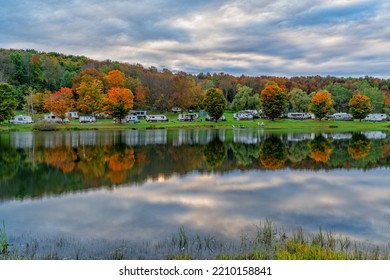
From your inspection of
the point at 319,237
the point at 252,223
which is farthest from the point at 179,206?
the point at 319,237

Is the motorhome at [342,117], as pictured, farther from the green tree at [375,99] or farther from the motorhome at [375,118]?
the green tree at [375,99]

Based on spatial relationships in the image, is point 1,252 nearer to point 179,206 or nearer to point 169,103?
point 179,206

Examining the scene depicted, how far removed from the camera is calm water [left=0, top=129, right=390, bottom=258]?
1404 cm

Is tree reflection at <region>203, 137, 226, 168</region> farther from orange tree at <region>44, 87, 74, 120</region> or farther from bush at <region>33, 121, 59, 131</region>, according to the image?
orange tree at <region>44, 87, 74, 120</region>

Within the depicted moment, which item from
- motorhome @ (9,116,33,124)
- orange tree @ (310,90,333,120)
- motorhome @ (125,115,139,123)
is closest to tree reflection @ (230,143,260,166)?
motorhome @ (125,115,139,123)

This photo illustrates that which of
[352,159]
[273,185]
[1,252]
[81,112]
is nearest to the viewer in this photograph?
[1,252]

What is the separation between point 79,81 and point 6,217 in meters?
92.7

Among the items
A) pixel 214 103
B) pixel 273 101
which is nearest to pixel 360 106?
pixel 273 101

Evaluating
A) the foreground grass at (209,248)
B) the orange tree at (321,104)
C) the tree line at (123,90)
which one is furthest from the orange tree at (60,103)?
the foreground grass at (209,248)

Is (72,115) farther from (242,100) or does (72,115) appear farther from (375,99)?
(375,99)

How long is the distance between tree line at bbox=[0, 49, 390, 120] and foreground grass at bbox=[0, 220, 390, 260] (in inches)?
2793

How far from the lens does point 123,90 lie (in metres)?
87.9

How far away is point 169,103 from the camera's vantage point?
105062 millimetres

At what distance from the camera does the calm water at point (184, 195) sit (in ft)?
46.1
